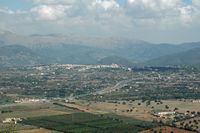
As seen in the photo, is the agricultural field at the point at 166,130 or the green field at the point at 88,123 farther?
the green field at the point at 88,123

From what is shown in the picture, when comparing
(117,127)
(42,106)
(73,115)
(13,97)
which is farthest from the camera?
(13,97)

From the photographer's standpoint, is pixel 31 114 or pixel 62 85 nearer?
pixel 31 114

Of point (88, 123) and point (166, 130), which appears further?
point (88, 123)

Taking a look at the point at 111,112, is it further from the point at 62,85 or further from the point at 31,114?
the point at 62,85

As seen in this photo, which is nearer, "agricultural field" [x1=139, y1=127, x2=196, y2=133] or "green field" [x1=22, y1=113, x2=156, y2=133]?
"agricultural field" [x1=139, y1=127, x2=196, y2=133]

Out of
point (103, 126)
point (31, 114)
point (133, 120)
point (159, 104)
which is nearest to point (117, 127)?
point (103, 126)

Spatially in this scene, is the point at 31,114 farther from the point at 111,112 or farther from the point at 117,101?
the point at 117,101

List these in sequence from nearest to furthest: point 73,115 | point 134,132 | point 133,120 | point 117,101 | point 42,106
A: point 134,132 < point 133,120 < point 73,115 < point 42,106 < point 117,101
